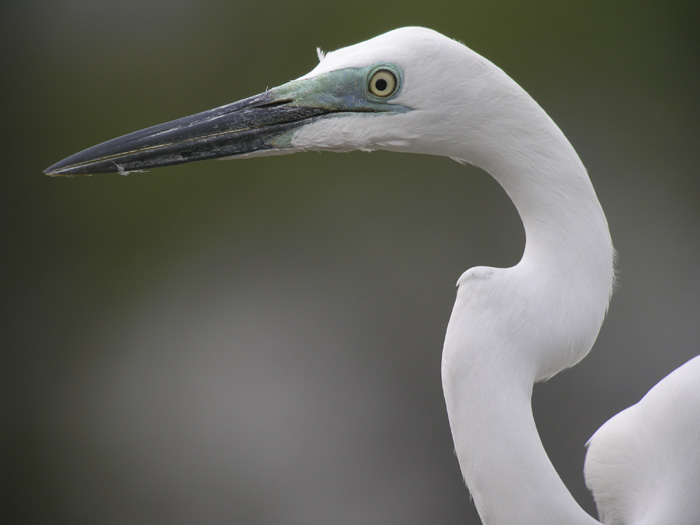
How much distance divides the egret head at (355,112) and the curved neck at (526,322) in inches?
2.2

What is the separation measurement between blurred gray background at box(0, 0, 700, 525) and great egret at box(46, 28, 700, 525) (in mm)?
1698

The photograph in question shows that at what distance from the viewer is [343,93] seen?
798 mm

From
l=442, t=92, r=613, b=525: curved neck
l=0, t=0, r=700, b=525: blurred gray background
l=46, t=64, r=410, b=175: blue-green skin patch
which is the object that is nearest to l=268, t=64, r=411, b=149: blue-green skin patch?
l=46, t=64, r=410, b=175: blue-green skin patch

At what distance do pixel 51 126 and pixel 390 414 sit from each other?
5.01ft

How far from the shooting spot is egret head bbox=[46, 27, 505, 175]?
78 centimetres

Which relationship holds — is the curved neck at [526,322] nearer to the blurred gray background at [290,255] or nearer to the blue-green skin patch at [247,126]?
the blue-green skin patch at [247,126]

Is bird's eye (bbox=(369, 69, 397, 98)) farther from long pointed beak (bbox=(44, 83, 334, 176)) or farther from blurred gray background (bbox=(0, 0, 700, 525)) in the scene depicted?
blurred gray background (bbox=(0, 0, 700, 525))

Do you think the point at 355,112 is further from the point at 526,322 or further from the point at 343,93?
the point at 526,322

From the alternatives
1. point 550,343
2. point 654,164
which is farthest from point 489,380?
point 654,164

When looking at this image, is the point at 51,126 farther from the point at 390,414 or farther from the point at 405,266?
the point at 390,414

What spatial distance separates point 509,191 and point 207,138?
0.35 meters

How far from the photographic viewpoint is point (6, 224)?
8.30ft

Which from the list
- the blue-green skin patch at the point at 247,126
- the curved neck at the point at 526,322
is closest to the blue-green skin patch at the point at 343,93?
the blue-green skin patch at the point at 247,126

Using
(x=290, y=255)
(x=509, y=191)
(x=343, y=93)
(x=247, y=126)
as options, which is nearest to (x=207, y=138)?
(x=247, y=126)
